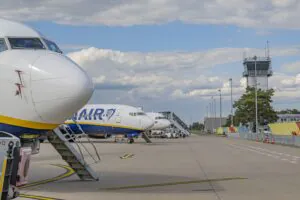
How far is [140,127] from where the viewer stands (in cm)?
4919

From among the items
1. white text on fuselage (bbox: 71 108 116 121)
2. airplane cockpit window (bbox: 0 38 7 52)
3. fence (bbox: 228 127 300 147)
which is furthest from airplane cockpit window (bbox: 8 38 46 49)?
white text on fuselage (bbox: 71 108 116 121)

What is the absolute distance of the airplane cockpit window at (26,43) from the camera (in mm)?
11875

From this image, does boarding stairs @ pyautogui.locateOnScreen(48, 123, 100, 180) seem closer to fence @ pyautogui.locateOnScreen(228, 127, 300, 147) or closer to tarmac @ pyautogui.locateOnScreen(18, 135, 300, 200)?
tarmac @ pyautogui.locateOnScreen(18, 135, 300, 200)

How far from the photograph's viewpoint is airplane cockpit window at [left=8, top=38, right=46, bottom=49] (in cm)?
1188

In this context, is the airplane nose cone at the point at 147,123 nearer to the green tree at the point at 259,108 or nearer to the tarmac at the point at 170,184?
the tarmac at the point at 170,184

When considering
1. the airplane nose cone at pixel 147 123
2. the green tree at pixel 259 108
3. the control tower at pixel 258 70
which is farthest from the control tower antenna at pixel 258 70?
the airplane nose cone at pixel 147 123

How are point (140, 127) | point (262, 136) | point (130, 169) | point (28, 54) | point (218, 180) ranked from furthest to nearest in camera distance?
point (262, 136), point (140, 127), point (130, 169), point (218, 180), point (28, 54)

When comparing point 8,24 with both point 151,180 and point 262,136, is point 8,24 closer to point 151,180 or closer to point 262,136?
point 151,180

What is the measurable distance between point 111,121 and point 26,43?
36.9m

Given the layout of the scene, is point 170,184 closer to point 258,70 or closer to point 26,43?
point 26,43

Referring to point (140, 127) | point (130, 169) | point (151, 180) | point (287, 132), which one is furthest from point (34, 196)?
point (287, 132)

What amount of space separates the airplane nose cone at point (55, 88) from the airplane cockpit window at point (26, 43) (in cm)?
72

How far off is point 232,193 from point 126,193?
8.66ft

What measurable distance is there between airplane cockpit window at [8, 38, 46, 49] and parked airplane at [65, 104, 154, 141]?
1441 inches
